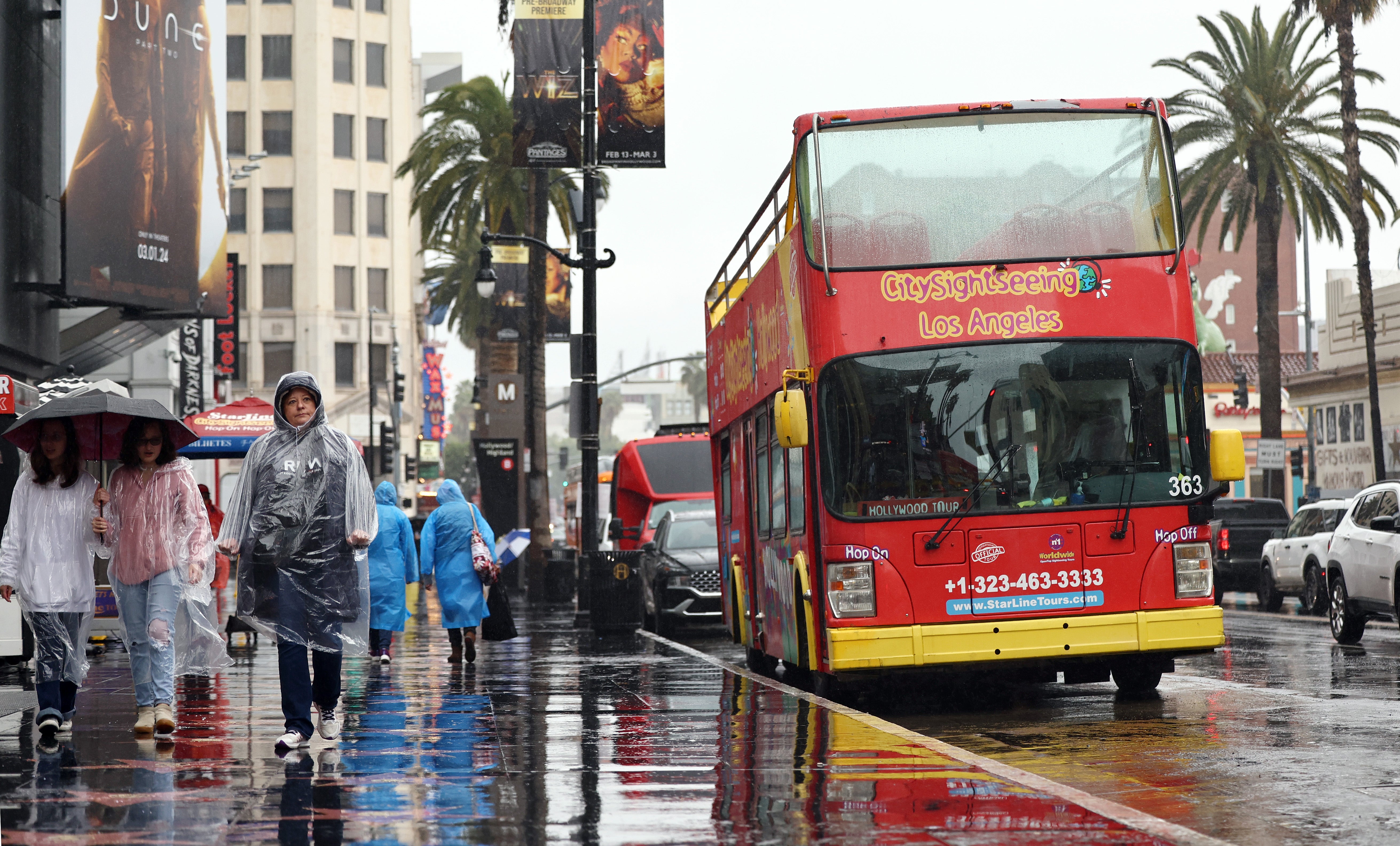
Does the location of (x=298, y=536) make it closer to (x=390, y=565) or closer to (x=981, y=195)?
(x=981, y=195)

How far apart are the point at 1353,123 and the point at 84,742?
30169mm

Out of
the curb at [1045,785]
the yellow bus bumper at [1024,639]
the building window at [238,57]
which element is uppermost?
the building window at [238,57]

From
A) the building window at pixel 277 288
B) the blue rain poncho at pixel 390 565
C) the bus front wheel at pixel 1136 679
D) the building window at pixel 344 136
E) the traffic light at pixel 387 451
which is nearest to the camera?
the bus front wheel at pixel 1136 679

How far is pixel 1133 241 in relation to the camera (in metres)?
11.9

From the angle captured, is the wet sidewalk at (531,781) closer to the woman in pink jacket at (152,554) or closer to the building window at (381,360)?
the woman in pink jacket at (152,554)

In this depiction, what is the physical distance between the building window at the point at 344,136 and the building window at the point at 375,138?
1.85 feet

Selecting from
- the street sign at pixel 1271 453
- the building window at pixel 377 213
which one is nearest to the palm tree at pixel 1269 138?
the street sign at pixel 1271 453

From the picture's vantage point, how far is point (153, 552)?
376 inches

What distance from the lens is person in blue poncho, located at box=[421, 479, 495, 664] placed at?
16828mm

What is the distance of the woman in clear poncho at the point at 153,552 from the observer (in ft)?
31.3

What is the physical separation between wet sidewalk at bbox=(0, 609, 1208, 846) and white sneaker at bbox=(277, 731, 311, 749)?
0.10m

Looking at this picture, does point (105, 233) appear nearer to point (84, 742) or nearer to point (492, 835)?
point (84, 742)

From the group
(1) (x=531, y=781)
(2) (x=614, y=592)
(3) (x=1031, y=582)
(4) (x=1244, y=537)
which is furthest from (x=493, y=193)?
(1) (x=531, y=781)

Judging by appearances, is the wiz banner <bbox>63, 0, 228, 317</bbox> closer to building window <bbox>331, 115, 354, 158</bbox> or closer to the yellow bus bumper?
the yellow bus bumper
